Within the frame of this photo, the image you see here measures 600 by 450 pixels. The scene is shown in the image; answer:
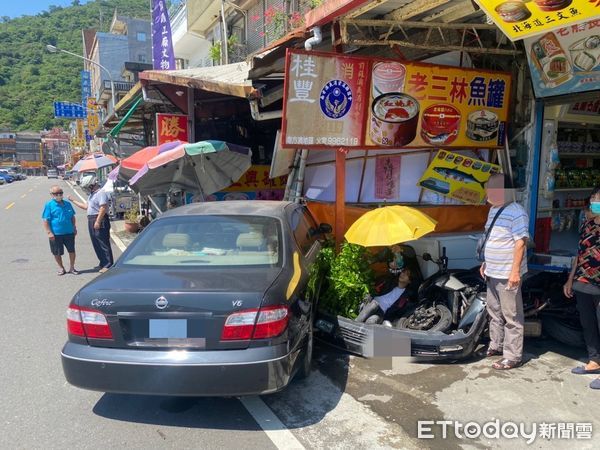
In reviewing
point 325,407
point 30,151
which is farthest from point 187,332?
point 30,151

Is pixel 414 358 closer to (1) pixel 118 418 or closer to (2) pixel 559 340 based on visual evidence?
(2) pixel 559 340

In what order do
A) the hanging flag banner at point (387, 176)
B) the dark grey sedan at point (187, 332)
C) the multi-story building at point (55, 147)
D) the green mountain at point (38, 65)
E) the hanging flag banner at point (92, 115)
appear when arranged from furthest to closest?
the multi-story building at point (55, 147), the green mountain at point (38, 65), the hanging flag banner at point (92, 115), the hanging flag banner at point (387, 176), the dark grey sedan at point (187, 332)

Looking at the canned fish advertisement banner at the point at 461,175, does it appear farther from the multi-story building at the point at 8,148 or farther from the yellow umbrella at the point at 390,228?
the multi-story building at the point at 8,148

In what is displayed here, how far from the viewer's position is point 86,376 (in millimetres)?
3279

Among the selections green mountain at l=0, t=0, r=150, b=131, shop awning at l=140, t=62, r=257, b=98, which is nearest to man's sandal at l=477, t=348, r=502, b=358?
shop awning at l=140, t=62, r=257, b=98

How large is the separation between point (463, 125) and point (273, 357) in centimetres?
482

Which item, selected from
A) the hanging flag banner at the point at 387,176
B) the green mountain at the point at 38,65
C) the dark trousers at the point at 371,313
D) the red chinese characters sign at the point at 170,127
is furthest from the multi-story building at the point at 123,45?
the dark trousers at the point at 371,313

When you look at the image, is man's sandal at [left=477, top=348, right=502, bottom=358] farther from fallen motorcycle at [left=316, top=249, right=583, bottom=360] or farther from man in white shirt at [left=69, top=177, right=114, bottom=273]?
man in white shirt at [left=69, top=177, right=114, bottom=273]

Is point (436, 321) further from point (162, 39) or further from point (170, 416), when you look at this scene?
point (162, 39)

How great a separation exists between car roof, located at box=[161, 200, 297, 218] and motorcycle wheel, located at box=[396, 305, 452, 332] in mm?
1731

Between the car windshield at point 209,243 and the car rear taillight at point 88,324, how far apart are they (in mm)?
669

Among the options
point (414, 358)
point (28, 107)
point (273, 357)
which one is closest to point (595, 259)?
point (414, 358)

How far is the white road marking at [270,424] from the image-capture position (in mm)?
3234

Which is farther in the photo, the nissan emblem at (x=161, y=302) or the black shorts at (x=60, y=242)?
the black shorts at (x=60, y=242)
